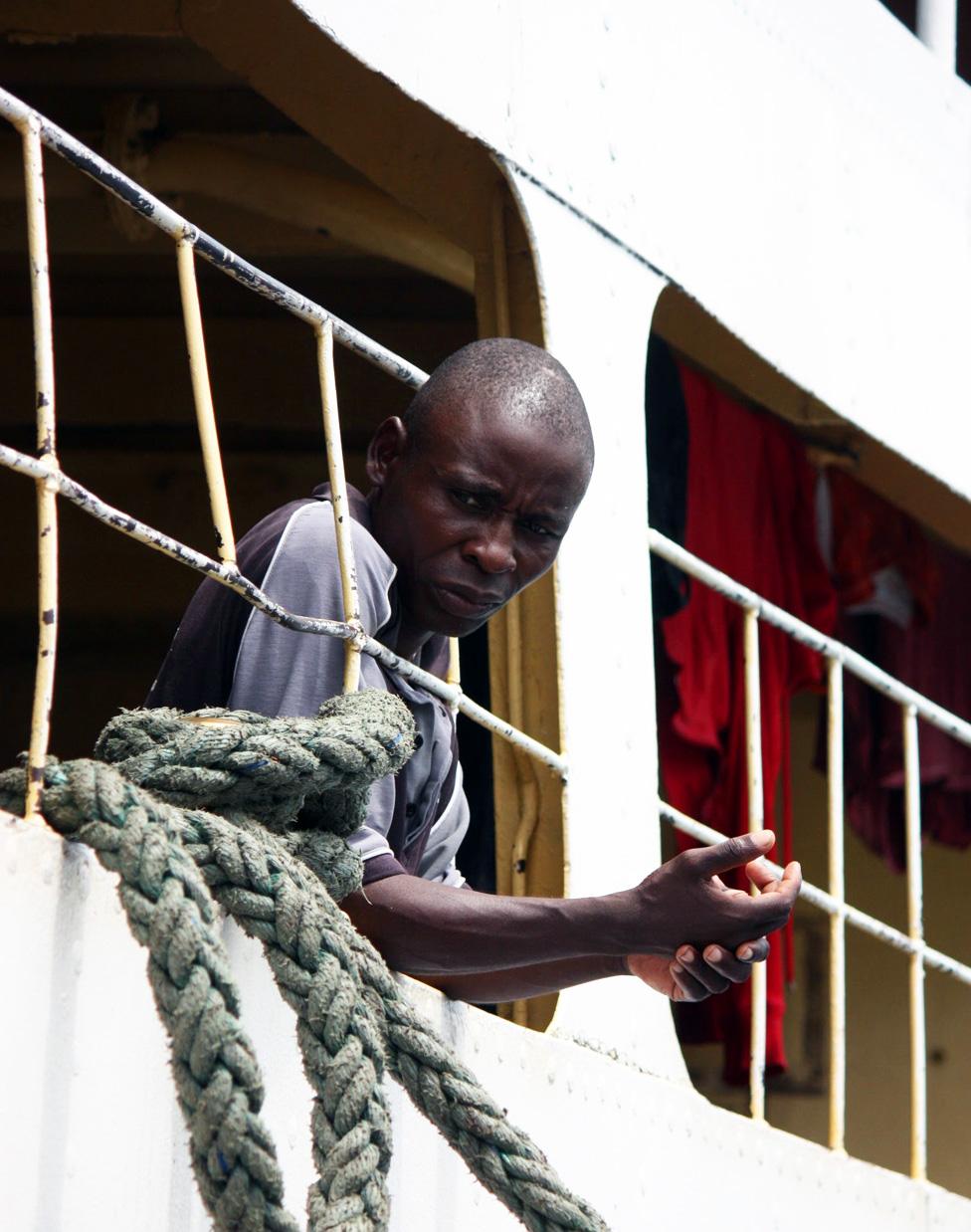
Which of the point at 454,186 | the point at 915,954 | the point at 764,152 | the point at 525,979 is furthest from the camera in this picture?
the point at 764,152

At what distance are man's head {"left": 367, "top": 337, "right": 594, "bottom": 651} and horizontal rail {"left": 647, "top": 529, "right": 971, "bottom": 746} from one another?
0.81 meters

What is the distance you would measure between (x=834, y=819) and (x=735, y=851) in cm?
144

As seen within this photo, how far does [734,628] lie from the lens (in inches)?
170

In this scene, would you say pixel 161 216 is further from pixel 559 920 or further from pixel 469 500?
pixel 559 920

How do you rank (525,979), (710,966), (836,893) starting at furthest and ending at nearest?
1. (836,893)
2. (525,979)
3. (710,966)

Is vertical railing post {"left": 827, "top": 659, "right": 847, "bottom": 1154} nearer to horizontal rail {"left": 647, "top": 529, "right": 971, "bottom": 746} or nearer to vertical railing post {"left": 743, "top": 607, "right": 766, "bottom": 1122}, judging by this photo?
horizontal rail {"left": 647, "top": 529, "right": 971, "bottom": 746}

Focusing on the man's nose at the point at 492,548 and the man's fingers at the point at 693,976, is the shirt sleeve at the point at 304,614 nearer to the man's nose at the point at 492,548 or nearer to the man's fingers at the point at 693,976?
the man's nose at the point at 492,548

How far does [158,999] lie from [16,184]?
2.62 metres

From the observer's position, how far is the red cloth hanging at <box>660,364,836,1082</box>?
413cm

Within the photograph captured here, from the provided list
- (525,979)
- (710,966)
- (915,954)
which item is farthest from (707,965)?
(915,954)

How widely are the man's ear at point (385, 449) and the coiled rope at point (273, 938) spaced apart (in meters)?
0.43

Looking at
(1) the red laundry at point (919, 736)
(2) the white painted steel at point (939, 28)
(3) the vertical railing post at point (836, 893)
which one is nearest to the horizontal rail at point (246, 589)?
(3) the vertical railing post at point (836, 893)

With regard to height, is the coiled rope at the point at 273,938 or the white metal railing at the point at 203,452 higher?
the white metal railing at the point at 203,452

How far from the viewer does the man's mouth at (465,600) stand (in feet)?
7.43
